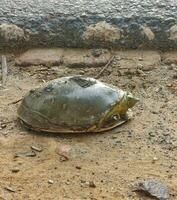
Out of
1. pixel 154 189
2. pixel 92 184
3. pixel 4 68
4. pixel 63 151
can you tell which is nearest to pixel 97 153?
pixel 63 151

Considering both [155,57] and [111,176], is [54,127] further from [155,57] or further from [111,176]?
[155,57]

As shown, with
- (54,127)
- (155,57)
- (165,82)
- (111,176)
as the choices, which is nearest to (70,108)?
(54,127)

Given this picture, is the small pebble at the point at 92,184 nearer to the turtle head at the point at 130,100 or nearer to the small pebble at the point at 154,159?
the small pebble at the point at 154,159

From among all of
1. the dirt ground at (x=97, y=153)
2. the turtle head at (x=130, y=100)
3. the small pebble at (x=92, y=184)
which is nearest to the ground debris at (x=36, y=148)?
the dirt ground at (x=97, y=153)

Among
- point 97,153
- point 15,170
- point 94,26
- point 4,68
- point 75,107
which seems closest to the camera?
point 15,170

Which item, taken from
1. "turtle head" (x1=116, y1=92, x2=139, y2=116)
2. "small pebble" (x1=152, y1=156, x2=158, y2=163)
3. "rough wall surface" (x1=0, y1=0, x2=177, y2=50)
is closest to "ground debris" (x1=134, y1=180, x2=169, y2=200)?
"small pebble" (x1=152, y1=156, x2=158, y2=163)

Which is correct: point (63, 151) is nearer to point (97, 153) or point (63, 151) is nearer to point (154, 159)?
point (97, 153)
